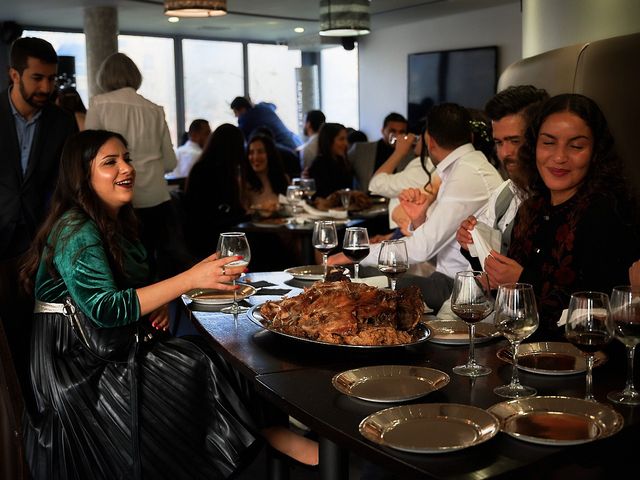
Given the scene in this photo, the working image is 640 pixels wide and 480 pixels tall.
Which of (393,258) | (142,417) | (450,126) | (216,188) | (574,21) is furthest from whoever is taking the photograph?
(216,188)

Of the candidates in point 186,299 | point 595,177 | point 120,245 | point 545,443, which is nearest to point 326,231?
point 186,299

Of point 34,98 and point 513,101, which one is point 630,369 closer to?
point 513,101

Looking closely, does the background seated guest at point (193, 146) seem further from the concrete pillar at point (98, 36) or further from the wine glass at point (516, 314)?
the wine glass at point (516, 314)

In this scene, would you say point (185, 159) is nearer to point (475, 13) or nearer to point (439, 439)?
point (475, 13)

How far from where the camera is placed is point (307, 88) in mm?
13727

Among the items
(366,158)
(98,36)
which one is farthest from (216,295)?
(98,36)

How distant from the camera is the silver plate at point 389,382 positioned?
165 cm

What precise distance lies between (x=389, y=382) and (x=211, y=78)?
12038mm

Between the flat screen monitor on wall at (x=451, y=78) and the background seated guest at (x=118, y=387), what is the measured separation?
8.47 meters

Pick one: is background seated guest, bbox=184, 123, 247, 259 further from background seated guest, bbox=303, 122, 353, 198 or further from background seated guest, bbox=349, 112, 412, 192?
background seated guest, bbox=349, 112, 412, 192

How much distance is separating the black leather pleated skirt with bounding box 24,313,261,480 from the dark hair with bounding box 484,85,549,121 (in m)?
1.37

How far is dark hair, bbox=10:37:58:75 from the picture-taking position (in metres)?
3.96

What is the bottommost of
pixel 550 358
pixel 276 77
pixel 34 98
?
pixel 550 358

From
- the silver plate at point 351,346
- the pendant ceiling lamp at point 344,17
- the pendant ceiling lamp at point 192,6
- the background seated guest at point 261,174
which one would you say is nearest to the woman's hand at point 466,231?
the silver plate at point 351,346
